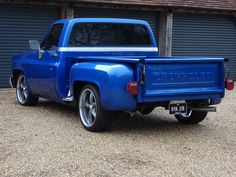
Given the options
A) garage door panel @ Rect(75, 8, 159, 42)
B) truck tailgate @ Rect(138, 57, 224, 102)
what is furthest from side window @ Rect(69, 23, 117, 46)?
garage door panel @ Rect(75, 8, 159, 42)

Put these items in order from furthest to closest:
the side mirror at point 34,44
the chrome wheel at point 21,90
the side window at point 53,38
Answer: the chrome wheel at point 21,90 → the side mirror at point 34,44 → the side window at point 53,38

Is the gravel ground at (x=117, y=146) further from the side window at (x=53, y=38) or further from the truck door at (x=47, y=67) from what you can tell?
the side window at (x=53, y=38)

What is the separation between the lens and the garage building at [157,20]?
42.4 feet

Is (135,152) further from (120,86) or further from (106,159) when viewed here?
(120,86)

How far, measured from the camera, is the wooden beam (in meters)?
15.3

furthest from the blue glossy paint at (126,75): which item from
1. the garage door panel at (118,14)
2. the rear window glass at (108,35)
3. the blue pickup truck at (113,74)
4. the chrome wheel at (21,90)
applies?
the garage door panel at (118,14)

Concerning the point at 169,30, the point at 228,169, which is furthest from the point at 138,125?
the point at 169,30

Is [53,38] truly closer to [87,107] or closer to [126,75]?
[87,107]

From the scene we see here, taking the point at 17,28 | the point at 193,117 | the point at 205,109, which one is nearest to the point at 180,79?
the point at 205,109

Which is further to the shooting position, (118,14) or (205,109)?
(118,14)

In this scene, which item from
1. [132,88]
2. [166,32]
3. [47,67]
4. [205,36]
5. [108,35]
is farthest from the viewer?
[205,36]

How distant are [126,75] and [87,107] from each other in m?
1.19

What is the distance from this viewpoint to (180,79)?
6.70 meters

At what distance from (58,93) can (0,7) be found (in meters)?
5.86
